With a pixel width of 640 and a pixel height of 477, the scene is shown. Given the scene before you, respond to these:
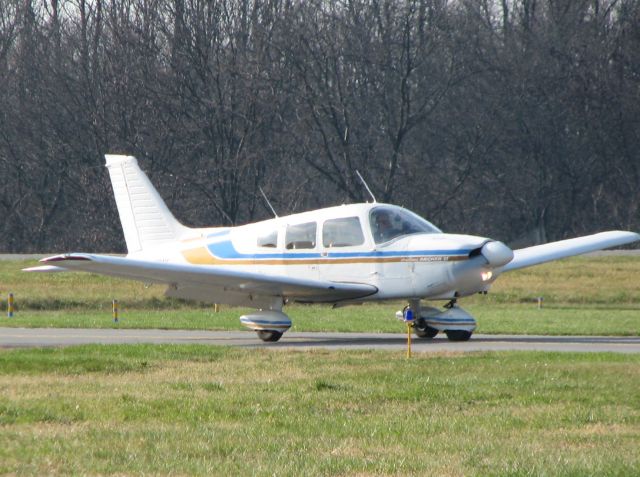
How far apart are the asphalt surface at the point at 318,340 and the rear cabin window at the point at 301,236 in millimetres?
1651

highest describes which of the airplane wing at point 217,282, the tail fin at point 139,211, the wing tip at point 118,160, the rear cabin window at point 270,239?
the wing tip at point 118,160

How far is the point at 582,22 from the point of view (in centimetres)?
5709

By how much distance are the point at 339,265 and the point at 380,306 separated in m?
12.6

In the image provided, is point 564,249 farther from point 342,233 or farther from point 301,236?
point 301,236

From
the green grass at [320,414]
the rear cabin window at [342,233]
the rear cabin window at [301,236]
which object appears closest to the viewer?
the green grass at [320,414]

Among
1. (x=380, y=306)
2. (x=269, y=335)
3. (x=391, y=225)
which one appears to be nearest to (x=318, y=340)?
(x=269, y=335)

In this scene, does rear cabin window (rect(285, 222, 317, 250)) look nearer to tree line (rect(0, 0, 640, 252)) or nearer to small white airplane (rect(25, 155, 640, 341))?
small white airplane (rect(25, 155, 640, 341))

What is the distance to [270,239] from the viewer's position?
831 inches

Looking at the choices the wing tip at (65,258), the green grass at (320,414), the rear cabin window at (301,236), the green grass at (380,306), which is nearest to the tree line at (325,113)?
the green grass at (380,306)

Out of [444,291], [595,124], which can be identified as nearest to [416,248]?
[444,291]

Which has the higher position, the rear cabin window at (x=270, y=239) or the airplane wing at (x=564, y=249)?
the rear cabin window at (x=270, y=239)

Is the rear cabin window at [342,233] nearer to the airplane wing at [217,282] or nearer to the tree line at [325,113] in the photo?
the airplane wing at [217,282]

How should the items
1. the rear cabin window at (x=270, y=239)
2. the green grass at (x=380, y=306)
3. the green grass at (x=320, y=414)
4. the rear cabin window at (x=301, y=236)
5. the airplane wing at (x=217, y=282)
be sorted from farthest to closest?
1. the green grass at (x=380, y=306)
2. the rear cabin window at (x=270, y=239)
3. the rear cabin window at (x=301, y=236)
4. the airplane wing at (x=217, y=282)
5. the green grass at (x=320, y=414)

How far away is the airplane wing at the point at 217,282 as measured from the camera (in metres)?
19.3
